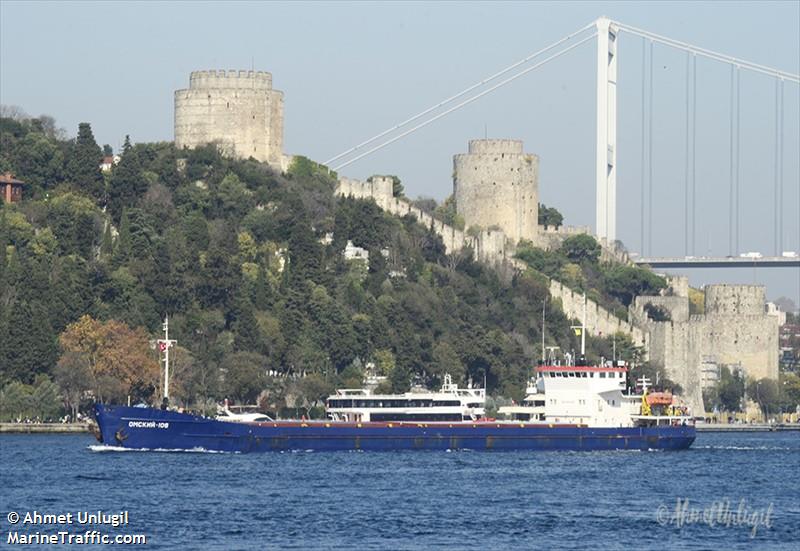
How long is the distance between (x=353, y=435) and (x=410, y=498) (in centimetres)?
1723

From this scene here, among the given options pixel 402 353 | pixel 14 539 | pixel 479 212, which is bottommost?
pixel 14 539

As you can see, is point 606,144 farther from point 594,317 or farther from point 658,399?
point 658,399

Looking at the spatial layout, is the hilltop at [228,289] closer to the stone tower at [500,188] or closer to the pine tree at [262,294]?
the pine tree at [262,294]

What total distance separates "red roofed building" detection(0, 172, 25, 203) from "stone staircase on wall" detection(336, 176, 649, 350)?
14.6 meters

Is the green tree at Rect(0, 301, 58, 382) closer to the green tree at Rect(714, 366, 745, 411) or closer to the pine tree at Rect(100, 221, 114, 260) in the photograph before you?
the pine tree at Rect(100, 221, 114, 260)

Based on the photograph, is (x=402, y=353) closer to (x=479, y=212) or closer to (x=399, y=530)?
(x=479, y=212)

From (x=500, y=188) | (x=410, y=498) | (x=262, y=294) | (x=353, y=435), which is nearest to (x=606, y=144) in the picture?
(x=500, y=188)

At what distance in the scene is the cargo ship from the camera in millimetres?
66812

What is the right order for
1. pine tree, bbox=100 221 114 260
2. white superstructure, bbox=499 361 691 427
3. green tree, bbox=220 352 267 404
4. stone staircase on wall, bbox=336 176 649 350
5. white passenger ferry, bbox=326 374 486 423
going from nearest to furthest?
white passenger ferry, bbox=326 374 486 423 < white superstructure, bbox=499 361 691 427 < green tree, bbox=220 352 267 404 < pine tree, bbox=100 221 114 260 < stone staircase on wall, bbox=336 176 649 350

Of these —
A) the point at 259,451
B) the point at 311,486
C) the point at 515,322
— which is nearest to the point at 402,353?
the point at 515,322

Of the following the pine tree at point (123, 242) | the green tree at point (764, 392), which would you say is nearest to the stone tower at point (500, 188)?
the green tree at point (764, 392)

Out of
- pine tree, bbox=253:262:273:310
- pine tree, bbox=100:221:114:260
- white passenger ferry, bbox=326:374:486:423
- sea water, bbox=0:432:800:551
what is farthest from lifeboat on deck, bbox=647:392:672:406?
pine tree, bbox=100:221:114:260

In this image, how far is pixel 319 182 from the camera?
102m

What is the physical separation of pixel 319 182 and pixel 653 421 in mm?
30071
